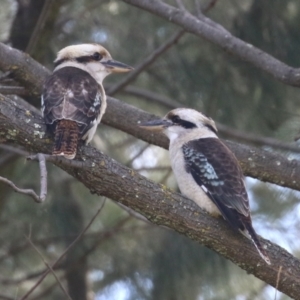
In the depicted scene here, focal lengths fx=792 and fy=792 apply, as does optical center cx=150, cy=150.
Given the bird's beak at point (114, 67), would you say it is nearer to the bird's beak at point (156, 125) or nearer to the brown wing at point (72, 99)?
the bird's beak at point (156, 125)

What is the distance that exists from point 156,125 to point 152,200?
1.04 m

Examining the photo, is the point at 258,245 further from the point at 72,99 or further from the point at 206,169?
the point at 72,99

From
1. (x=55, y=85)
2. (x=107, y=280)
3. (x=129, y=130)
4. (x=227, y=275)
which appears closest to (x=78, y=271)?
(x=107, y=280)

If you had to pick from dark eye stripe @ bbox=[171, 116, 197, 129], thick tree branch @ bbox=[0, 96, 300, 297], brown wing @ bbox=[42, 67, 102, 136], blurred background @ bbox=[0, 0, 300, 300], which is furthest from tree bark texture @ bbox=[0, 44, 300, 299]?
blurred background @ bbox=[0, 0, 300, 300]

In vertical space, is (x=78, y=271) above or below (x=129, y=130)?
below

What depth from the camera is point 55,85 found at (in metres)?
3.37

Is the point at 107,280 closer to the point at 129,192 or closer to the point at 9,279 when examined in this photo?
the point at 9,279

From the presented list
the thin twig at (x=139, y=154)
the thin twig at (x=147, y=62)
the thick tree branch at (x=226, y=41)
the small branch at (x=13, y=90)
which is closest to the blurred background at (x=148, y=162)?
the thin twig at (x=139, y=154)

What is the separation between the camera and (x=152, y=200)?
293 centimetres

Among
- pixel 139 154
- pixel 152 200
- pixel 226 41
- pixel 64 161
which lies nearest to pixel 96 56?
pixel 226 41

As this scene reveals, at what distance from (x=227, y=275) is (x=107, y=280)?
0.76 meters

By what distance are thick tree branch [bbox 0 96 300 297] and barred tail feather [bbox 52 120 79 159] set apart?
40mm

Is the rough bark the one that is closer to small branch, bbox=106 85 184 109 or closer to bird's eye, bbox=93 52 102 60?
bird's eye, bbox=93 52 102 60

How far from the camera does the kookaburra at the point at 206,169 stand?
3.24 meters
